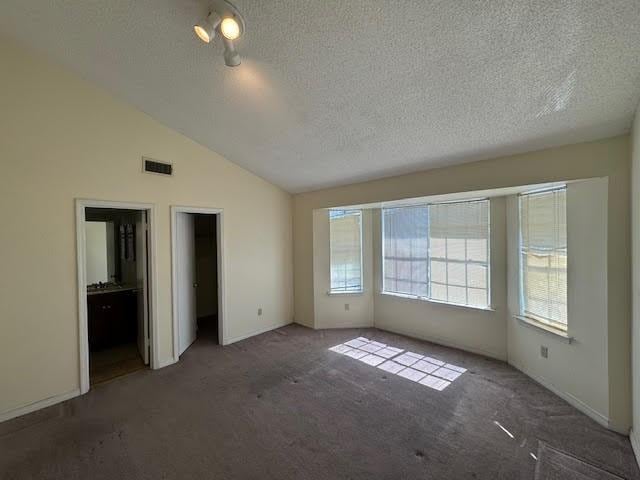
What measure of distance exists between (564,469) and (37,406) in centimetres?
440

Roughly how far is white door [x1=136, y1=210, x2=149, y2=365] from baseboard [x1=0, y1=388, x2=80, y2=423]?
775 mm

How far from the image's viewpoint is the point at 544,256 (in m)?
2.92

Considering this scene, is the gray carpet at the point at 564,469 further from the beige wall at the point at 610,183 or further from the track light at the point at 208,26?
the track light at the point at 208,26

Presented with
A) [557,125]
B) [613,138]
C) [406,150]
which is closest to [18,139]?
[406,150]

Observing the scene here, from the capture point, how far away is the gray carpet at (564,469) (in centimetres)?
183

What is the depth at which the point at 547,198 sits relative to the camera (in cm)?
288

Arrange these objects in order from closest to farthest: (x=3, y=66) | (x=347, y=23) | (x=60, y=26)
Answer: (x=347, y=23) → (x=60, y=26) → (x=3, y=66)

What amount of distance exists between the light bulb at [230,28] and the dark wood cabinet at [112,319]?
12.3 ft

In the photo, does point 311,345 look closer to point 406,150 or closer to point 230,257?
point 230,257

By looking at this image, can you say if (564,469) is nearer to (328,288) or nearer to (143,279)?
(328,288)

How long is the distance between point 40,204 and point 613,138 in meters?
5.08

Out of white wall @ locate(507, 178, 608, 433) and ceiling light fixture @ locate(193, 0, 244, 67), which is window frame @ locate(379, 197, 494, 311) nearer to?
white wall @ locate(507, 178, 608, 433)

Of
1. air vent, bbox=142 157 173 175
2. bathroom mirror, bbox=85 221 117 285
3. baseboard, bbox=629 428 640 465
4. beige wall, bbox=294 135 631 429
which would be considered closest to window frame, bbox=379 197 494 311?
beige wall, bbox=294 135 631 429

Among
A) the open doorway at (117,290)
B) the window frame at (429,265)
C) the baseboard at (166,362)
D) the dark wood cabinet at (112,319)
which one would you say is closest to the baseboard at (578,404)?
the window frame at (429,265)
